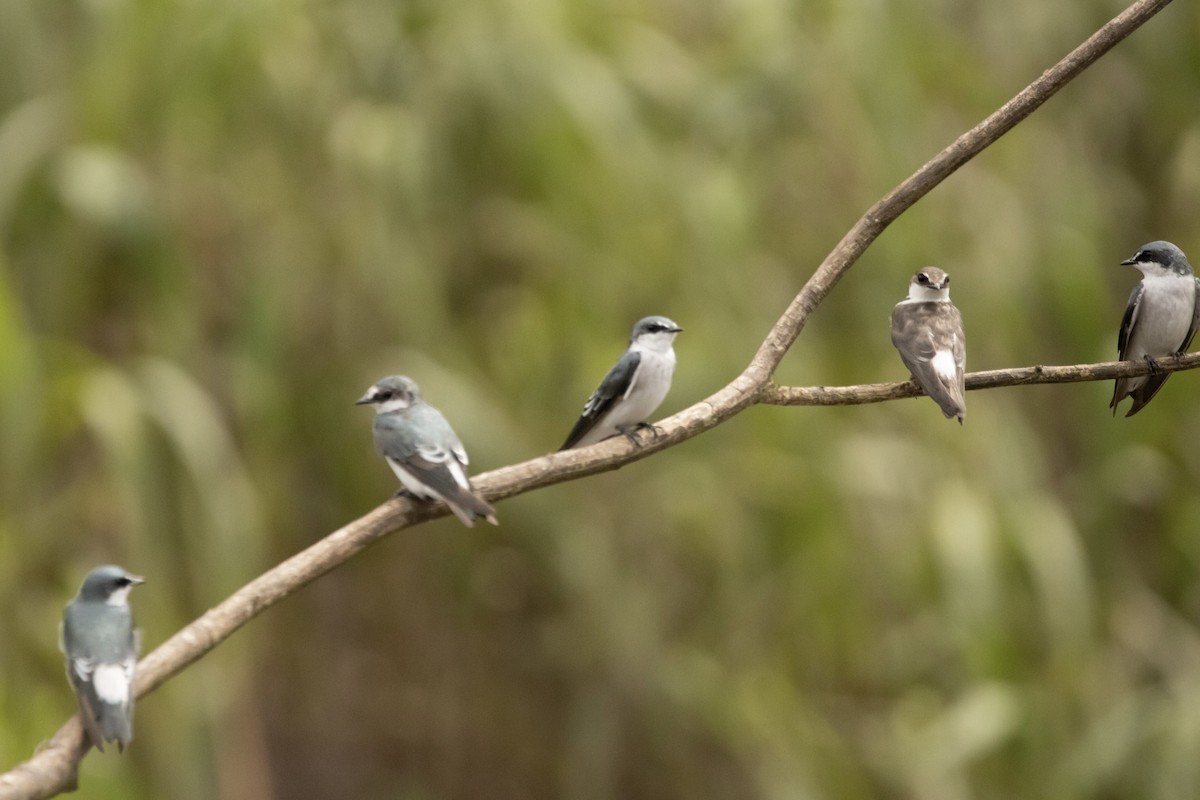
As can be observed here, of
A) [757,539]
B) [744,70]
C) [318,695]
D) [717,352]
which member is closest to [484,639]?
[318,695]

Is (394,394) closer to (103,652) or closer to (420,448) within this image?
(420,448)

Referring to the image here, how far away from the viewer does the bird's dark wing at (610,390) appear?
1573mm

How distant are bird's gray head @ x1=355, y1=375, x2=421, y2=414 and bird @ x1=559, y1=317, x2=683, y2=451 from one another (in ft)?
0.63

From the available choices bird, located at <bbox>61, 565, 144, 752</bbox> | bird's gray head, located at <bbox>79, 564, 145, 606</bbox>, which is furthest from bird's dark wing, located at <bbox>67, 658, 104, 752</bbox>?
bird's gray head, located at <bbox>79, 564, 145, 606</bbox>

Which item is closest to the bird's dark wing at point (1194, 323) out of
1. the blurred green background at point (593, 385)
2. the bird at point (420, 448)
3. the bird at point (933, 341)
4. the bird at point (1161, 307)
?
the bird at point (1161, 307)

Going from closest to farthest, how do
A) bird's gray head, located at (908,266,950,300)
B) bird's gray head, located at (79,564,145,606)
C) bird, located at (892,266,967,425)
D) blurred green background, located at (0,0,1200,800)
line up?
1. bird, located at (892,266,967,425)
2. bird's gray head, located at (908,266,950,300)
3. bird's gray head, located at (79,564,145,606)
4. blurred green background, located at (0,0,1200,800)

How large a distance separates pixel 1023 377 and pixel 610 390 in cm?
91

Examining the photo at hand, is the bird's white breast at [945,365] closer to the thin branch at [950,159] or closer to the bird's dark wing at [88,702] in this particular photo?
the thin branch at [950,159]

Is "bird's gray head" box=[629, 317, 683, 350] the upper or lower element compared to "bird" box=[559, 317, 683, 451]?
upper

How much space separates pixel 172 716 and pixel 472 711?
2.20ft

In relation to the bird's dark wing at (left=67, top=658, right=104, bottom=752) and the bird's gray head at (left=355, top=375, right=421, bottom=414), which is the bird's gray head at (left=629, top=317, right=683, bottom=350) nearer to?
the bird's gray head at (left=355, top=375, right=421, bottom=414)

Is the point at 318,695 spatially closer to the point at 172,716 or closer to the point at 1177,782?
the point at 172,716

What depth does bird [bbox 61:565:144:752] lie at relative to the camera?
1.00 m

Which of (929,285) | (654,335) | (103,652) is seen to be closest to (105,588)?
(103,652)
